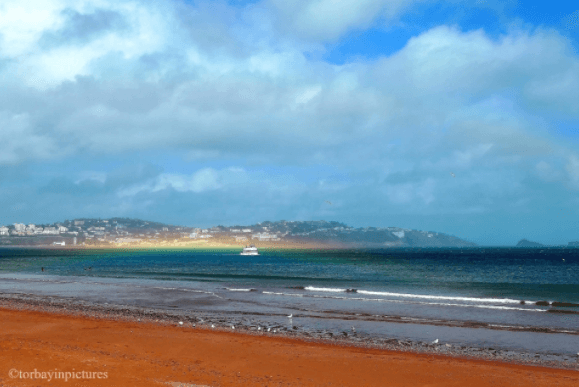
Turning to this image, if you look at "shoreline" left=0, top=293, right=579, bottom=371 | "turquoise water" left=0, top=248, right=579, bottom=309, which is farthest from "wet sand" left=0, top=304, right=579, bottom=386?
"turquoise water" left=0, top=248, right=579, bottom=309

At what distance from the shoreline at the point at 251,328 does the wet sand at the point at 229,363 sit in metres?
0.78

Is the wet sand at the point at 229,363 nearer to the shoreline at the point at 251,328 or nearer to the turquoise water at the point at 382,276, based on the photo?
the shoreline at the point at 251,328

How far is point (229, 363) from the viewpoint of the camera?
13930mm

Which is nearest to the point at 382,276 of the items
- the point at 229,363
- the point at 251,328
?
the point at 251,328

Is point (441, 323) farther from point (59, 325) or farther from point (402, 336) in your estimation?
point (59, 325)

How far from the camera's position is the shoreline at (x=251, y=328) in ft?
51.8

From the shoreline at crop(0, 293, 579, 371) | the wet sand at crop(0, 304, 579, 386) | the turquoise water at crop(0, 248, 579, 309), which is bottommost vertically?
the turquoise water at crop(0, 248, 579, 309)

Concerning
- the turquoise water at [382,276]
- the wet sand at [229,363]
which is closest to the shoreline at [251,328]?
the wet sand at [229,363]

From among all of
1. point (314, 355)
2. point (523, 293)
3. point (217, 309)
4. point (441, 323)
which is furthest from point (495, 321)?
point (523, 293)

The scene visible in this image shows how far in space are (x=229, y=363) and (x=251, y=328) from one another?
23.0 ft

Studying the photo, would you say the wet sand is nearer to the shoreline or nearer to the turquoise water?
the shoreline

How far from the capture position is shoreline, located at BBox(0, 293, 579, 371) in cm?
1580

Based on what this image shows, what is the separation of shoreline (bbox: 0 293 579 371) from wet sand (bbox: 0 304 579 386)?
0.78 m

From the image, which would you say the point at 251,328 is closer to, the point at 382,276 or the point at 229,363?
the point at 229,363
